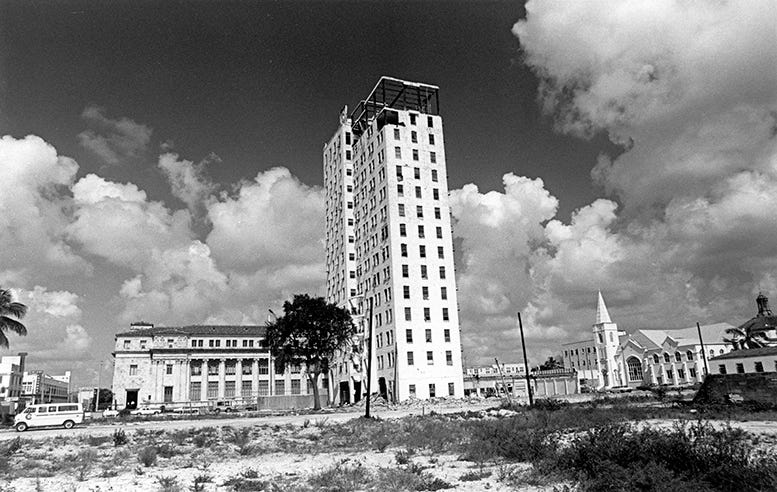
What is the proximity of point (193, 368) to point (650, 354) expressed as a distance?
338 ft

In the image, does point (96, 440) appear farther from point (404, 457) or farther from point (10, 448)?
point (404, 457)

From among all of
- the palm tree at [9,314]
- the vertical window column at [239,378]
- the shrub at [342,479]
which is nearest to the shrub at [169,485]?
the shrub at [342,479]

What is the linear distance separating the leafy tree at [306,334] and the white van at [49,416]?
31012 millimetres

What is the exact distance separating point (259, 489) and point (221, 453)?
→ 10024 millimetres

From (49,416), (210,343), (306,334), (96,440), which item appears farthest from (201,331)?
(96,440)

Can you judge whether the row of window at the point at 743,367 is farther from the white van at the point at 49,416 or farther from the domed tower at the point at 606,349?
the domed tower at the point at 606,349

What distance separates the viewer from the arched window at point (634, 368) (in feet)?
452

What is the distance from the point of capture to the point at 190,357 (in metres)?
123

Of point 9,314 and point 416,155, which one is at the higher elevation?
point 416,155

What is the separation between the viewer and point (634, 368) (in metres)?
140

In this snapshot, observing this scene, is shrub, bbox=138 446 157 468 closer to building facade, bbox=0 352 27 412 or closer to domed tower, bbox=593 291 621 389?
domed tower, bbox=593 291 621 389

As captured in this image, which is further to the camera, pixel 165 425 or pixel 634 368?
pixel 634 368

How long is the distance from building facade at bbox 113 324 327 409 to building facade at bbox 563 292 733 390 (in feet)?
234

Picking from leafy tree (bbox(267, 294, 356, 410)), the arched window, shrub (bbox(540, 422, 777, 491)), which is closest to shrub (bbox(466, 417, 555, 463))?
shrub (bbox(540, 422, 777, 491))
